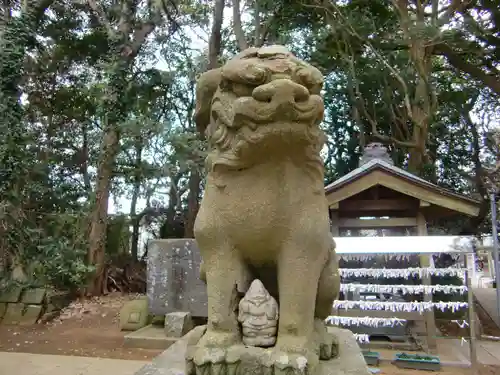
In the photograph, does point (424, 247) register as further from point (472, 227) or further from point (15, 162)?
point (15, 162)

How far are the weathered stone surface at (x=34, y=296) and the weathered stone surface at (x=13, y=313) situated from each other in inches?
4.9

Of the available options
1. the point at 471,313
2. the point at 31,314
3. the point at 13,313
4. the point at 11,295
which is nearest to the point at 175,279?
the point at 31,314

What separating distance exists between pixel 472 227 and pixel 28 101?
35.7ft

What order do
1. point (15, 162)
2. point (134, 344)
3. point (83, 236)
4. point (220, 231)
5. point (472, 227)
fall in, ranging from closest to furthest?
point (220, 231)
point (134, 344)
point (15, 162)
point (83, 236)
point (472, 227)

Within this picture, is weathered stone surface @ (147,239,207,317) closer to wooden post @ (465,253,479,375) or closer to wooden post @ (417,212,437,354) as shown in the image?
wooden post @ (417,212,437,354)

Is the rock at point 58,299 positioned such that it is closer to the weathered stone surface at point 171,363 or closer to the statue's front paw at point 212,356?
the weathered stone surface at point 171,363

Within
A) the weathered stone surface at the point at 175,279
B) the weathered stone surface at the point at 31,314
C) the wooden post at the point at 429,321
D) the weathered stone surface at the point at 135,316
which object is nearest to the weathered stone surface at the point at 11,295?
the weathered stone surface at the point at 31,314

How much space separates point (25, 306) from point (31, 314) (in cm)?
20

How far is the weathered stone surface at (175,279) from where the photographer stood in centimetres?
585

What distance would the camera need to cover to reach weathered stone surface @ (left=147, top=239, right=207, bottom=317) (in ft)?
19.2

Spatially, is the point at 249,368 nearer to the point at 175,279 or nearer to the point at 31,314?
the point at 175,279

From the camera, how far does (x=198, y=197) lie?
1125 centimetres

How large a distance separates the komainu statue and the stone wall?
638 centimetres

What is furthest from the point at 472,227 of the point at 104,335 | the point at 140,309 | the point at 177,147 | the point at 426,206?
the point at 104,335
